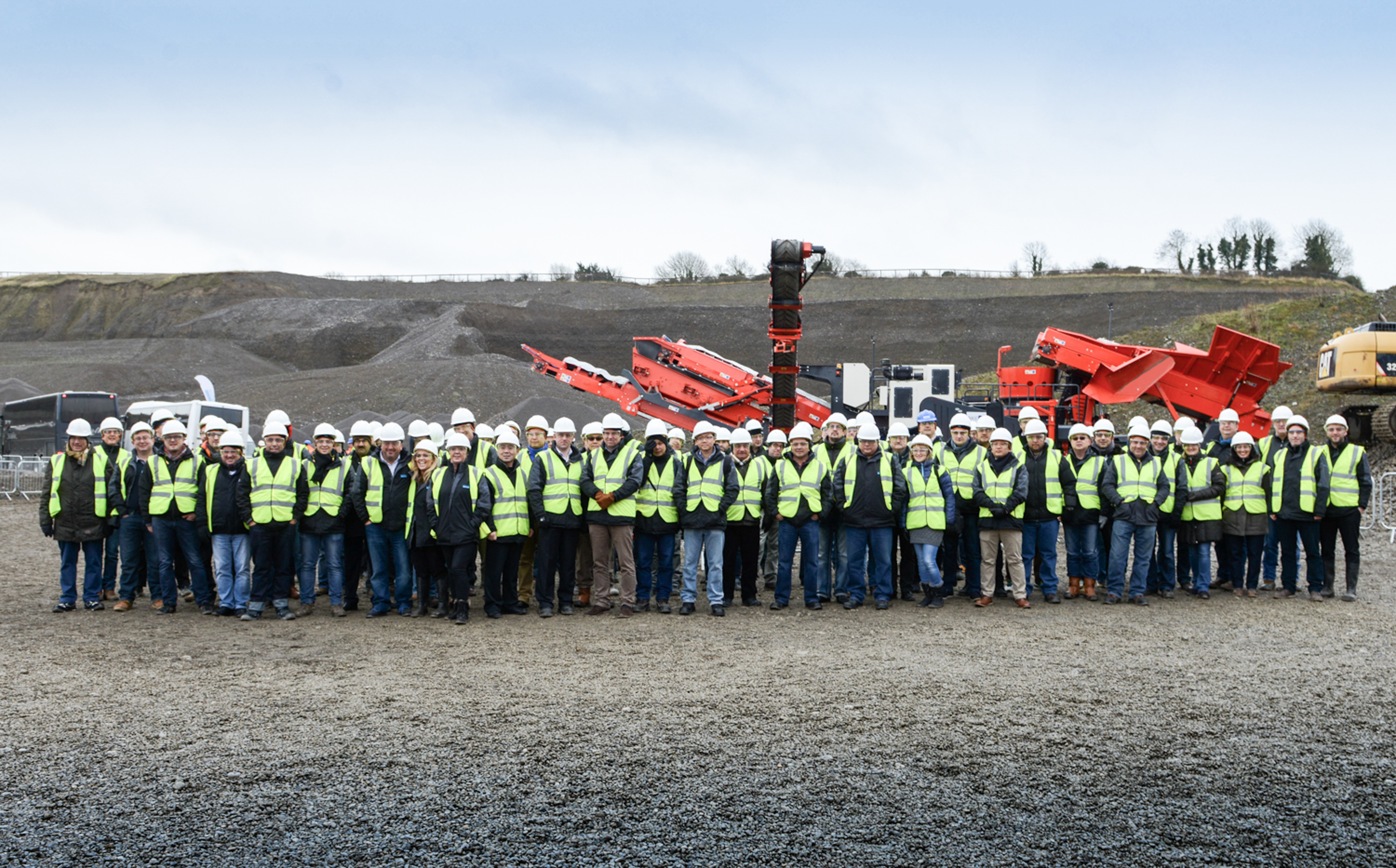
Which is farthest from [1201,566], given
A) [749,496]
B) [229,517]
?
[229,517]

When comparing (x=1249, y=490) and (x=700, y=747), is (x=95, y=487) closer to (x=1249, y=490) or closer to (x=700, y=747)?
(x=700, y=747)

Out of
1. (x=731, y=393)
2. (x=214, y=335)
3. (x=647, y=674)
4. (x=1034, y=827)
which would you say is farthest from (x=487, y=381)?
(x=1034, y=827)

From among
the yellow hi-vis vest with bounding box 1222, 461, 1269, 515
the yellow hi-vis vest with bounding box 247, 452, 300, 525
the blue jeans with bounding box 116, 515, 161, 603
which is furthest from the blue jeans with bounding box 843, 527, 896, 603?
the blue jeans with bounding box 116, 515, 161, 603

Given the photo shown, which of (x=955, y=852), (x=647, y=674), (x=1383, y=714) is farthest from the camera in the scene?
(x=647, y=674)

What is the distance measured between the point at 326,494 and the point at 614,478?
272cm

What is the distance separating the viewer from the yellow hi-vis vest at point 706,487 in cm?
977

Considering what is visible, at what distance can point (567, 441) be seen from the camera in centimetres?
974

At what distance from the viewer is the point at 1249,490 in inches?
410

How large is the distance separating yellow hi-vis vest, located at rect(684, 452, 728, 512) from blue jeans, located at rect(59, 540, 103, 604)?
5.77m

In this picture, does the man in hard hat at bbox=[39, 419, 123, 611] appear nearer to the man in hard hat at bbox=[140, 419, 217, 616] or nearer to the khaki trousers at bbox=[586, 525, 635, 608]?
the man in hard hat at bbox=[140, 419, 217, 616]

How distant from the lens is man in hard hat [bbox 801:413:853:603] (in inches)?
398

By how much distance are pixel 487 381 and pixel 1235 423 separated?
103 ft

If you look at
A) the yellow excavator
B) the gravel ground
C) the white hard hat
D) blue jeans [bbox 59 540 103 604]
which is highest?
the yellow excavator

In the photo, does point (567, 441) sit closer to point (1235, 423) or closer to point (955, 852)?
point (955, 852)
